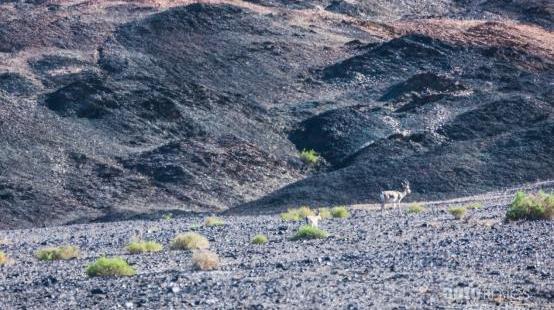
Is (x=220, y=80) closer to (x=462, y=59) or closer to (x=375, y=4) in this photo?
(x=462, y=59)

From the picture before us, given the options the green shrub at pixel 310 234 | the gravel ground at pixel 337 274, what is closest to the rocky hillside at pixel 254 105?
the green shrub at pixel 310 234

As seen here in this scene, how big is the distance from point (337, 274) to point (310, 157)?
42.9 meters

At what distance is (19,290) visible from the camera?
19125 millimetres

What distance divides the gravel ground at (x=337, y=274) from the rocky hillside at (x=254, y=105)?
2332 centimetres

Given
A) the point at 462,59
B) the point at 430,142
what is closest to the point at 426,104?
the point at 430,142

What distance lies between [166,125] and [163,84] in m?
5.79

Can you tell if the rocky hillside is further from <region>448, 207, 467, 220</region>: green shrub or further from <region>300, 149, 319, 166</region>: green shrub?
<region>448, 207, 467, 220</region>: green shrub

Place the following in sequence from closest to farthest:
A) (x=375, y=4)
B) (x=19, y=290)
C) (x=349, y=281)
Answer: (x=349, y=281) < (x=19, y=290) < (x=375, y=4)

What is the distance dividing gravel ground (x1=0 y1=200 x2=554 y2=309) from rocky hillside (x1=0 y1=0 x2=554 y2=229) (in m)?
23.3

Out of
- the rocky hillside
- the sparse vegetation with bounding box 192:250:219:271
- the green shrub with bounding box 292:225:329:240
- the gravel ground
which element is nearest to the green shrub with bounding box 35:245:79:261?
the gravel ground

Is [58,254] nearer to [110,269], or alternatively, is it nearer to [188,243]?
[188,243]

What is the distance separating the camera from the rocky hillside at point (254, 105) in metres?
52.8

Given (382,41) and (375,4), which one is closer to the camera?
(382,41)

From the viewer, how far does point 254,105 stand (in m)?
67.4
